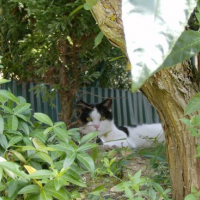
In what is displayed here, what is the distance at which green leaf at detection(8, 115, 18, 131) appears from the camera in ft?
3.94

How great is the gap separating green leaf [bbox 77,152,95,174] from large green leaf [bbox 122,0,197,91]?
865mm

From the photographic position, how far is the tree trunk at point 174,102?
2.83 ft

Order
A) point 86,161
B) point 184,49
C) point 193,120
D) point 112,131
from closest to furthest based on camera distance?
1. point 184,49
2. point 193,120
3. point 86,161
4. point 112,131

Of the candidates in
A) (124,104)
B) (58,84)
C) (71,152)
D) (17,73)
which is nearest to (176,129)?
(71,152)

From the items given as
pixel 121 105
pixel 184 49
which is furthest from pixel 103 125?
pixel 184 49

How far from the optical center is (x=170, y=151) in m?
1.10

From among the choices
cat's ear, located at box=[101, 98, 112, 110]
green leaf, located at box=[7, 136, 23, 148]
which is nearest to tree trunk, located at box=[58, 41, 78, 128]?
cat's ear, located at box=[101, 98, 112, 110]

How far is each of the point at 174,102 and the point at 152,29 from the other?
0.77 m

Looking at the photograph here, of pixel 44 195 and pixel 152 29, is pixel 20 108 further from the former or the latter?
pixel 152 29

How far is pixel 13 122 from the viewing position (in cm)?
122

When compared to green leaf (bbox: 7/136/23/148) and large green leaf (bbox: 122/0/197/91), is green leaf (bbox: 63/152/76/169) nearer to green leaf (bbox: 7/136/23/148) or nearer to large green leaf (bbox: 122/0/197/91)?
green leaf (bbox: 7/136/23/148)

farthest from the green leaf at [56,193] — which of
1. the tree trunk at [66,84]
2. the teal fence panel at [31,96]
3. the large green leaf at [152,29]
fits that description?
the teal fence panel at [31,96]

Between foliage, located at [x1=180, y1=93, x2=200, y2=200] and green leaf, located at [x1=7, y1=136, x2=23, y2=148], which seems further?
green leaf, located at [x1=7, y1=136, x2=23, y2=148]

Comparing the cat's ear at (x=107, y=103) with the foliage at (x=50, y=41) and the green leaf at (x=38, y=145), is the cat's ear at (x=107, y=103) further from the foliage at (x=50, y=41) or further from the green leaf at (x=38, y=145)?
the green leaf at (x=38, y=145)
